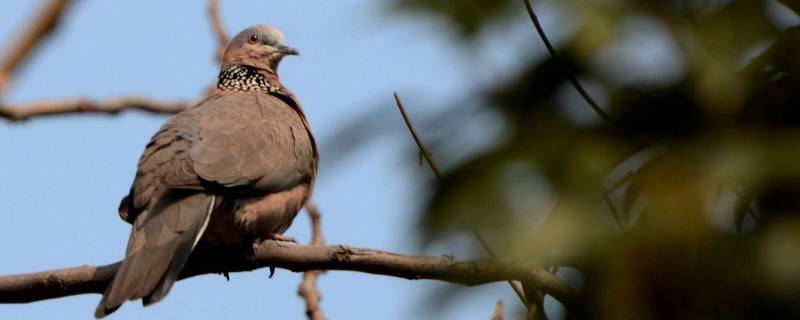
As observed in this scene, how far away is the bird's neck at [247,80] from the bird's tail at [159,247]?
1.91 metres

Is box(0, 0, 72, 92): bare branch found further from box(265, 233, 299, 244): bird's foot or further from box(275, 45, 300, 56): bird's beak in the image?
box(275, 45, 300, 56): bird's beak

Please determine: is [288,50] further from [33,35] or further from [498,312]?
[33,35]

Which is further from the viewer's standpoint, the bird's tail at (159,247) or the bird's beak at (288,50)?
the bird's beak at (288,50)

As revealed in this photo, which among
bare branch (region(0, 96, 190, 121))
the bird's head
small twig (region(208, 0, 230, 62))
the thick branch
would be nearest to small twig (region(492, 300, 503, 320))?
the thick branch

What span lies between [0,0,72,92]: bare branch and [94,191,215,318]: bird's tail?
9.14 feet

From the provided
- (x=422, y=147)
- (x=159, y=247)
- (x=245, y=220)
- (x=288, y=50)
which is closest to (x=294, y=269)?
(x=159, y=247)

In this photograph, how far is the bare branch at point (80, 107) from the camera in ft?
6.38

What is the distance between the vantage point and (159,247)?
4453 millimetres

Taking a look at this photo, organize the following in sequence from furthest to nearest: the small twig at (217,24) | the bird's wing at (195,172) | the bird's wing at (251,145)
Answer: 1. the small twig at (217,24)
2. the bird's wing at (251,145)
3. the bird's wing at (195,172)

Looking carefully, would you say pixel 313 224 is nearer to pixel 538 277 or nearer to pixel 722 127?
pixel 538 277

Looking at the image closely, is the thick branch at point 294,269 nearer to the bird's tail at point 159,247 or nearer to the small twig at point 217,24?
the bird's tail at point 159,247

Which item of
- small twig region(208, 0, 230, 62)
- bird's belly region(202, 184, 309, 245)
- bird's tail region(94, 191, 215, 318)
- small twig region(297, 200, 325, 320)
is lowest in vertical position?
small twig region(297, 200, 325, 320)

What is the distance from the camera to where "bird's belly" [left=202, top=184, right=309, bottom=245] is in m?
5.04

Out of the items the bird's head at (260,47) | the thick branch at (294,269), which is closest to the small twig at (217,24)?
the bird's head at (260,47)
